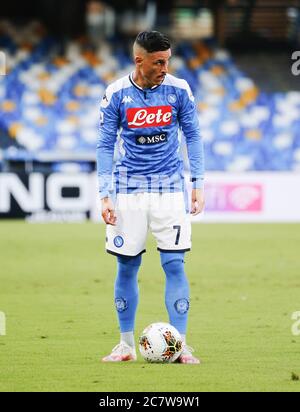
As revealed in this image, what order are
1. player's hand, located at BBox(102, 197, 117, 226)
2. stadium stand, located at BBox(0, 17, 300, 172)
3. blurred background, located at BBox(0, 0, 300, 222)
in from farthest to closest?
stadium stand, located at BBox(0, 17, 300, 172) → blurred background, located at BBox(0, 0, 300, 222) → player's hand, located at BBox(102, 197, 117, 226)

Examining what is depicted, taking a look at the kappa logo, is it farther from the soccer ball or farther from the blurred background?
the blurred background

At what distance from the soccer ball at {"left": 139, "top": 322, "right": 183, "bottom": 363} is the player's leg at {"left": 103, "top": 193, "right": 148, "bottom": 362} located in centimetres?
25

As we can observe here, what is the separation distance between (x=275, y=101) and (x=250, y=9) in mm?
3996

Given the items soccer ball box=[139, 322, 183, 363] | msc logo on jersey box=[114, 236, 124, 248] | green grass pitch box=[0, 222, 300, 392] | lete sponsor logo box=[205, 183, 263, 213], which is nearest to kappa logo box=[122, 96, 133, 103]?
msc logo on jersey box=[114, 236, 124, 248]

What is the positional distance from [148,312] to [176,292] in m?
2.76

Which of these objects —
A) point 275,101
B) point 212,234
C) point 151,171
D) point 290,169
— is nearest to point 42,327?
point 151,171

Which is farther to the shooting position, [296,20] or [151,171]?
[296,20]

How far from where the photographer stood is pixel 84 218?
21328 mm

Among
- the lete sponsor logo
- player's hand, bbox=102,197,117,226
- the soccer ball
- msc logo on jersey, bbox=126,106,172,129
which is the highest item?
msc logo on jersey, bbox=126,106,172,129

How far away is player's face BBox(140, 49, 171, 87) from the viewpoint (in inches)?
285

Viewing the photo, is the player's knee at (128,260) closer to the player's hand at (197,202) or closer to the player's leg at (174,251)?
the player's leg at (174,251)

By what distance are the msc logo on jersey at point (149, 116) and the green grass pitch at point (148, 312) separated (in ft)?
5.53
